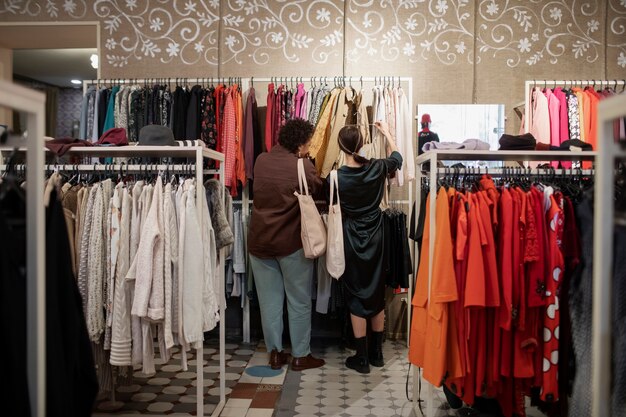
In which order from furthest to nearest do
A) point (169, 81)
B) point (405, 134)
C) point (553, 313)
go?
point (169, 81), point (405, 134), point (553, 313)

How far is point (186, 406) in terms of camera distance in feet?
10.1

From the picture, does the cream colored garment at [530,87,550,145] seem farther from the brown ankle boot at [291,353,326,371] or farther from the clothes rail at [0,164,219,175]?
the clothes rail at [0,164,219,175]

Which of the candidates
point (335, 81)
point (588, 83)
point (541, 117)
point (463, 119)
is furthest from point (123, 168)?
point (588, 83)

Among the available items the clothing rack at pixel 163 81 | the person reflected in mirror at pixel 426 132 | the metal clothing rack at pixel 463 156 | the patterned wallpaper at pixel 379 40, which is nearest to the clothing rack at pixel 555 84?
the patterned wallpaper at pixel 379 40

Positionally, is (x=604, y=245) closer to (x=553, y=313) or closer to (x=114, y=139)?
(x=553, y=313)

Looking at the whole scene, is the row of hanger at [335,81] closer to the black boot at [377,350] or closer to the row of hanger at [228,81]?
the row of hanger at [228,81]

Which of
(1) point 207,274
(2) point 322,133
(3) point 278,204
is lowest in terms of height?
(1) point 207,274

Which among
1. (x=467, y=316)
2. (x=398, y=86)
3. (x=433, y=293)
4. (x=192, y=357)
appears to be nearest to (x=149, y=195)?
(x=433, y=293)

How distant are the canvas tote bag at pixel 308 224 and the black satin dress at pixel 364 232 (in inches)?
7.9

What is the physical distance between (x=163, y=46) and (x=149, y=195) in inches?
103

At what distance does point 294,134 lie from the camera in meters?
3.70

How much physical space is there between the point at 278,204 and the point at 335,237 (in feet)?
1.54

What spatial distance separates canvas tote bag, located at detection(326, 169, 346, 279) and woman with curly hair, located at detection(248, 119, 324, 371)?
14cm

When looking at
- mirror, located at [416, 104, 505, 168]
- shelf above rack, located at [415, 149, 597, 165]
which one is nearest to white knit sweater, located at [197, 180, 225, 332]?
shelf above rack, located at [415, 149, 597, 165]
